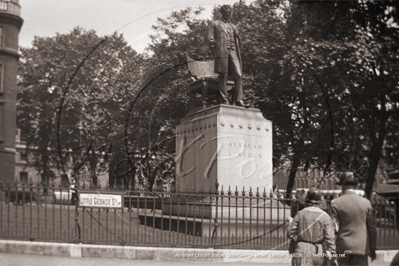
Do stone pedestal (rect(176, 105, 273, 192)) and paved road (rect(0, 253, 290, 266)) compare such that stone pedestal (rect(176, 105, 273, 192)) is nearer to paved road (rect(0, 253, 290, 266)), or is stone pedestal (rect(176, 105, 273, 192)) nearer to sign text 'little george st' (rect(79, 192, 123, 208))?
sign text 'little george st' (rect(79, 192, 123, 208))

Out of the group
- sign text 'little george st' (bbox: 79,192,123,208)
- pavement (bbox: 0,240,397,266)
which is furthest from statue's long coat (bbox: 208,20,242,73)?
pavement (bbox: 0,240,397,266)

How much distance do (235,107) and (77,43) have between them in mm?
38007

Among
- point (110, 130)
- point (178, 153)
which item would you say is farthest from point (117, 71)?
point (178, 153)

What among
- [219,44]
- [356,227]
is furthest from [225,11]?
[356,227]

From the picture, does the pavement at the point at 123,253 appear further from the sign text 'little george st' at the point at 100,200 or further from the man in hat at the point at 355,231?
the man in hat at the point at 355,231

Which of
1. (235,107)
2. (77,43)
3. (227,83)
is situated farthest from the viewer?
(77,43)

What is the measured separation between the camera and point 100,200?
11539 mm

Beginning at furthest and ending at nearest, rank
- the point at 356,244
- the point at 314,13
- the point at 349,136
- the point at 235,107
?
the point at 349,136 → the point at 314,13 → the point at 235,107 → the point at 356,244

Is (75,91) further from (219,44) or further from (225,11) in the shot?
(219,44)

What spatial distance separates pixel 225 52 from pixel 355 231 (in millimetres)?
8499

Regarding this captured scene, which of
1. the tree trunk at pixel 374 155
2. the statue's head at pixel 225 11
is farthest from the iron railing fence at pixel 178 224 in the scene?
the tree trunk at pixel 374 155

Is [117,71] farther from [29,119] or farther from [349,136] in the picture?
[349,136]

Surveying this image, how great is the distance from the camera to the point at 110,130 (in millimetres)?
40938

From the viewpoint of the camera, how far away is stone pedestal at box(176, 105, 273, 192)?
14133 mm
